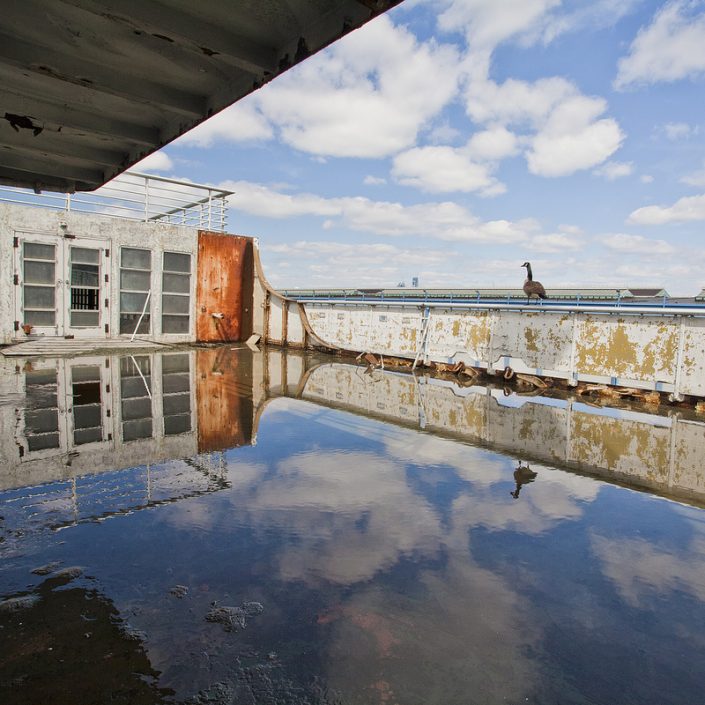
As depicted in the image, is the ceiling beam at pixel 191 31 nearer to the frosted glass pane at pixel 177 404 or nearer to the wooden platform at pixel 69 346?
the frosted glass pane at pixel 177 404

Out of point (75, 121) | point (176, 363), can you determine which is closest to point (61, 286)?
point (176, 363)

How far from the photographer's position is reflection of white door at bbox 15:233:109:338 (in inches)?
493

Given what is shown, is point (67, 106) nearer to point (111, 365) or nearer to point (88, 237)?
point (111, 365)

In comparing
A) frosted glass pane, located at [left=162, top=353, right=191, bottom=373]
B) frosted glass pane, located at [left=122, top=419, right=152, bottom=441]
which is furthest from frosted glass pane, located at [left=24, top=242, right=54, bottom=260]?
frosted glass pane, located at [left=122, top=419, right=152, bottom=441]

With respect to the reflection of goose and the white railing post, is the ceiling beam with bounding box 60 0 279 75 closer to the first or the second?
the reflection of goose

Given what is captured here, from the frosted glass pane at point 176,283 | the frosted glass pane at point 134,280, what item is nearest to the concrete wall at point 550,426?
the frosted glass pane at point 176,283

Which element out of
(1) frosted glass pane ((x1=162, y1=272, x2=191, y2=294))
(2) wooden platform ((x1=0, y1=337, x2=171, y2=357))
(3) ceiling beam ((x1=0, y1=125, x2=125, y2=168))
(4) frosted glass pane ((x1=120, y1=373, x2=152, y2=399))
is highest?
(3) ceiling beam ((x1=0, y1=125, x2=125, y2=168))

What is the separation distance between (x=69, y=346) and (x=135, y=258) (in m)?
3.53

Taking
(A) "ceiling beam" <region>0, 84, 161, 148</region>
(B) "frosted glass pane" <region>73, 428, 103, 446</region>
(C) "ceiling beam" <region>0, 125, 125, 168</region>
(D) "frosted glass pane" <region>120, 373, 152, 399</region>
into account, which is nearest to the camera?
(A) "ceiling beam" <region>0, 84, 161, 148</region>

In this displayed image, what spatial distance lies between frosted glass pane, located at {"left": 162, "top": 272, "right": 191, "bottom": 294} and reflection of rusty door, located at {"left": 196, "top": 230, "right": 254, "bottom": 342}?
0.37 meters

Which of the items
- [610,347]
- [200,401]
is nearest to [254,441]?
[200,401]

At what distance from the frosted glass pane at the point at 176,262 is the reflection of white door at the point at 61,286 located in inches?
67.4

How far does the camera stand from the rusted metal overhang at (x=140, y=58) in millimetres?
2658

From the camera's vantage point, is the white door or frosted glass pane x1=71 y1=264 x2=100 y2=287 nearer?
the white door
